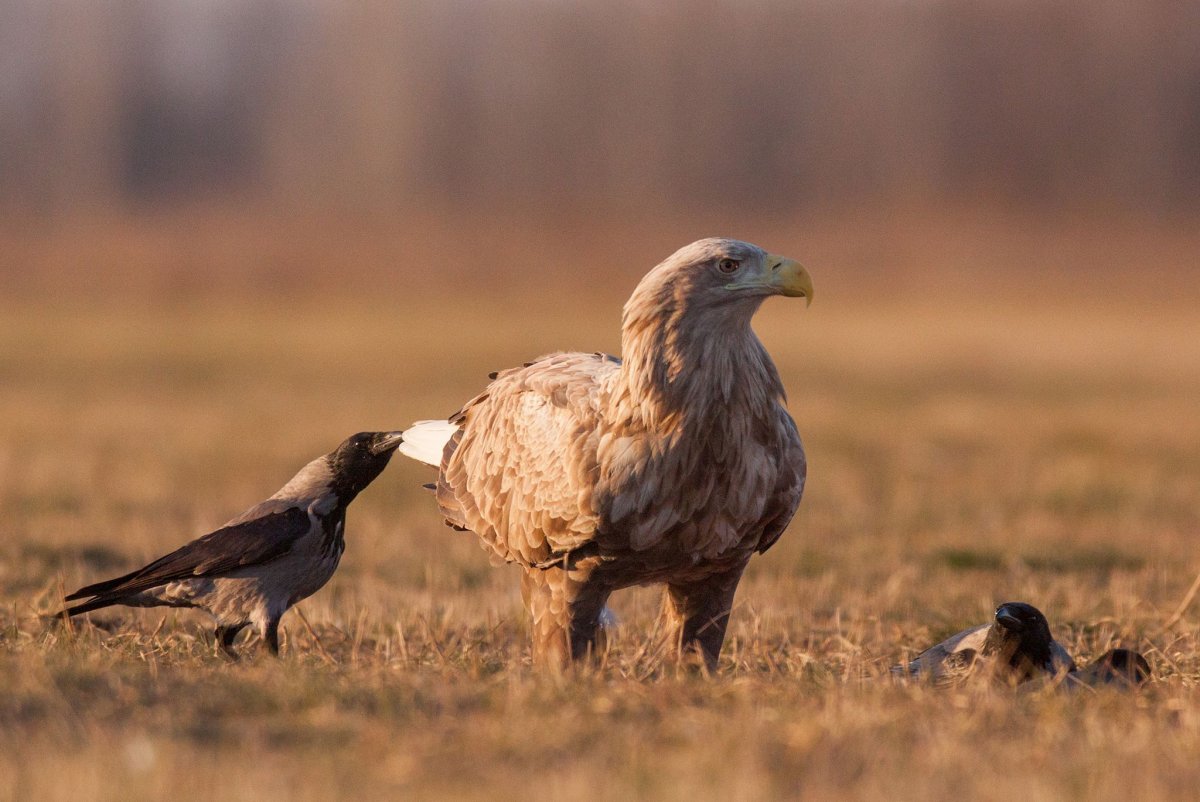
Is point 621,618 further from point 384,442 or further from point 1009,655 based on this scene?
point 1009,655

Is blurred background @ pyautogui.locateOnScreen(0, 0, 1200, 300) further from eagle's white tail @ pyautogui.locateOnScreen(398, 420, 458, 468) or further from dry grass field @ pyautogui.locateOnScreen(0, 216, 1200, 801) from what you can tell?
eagle's white tail @ pyautogui.locateOnScreen(398, 420, 458, 468)

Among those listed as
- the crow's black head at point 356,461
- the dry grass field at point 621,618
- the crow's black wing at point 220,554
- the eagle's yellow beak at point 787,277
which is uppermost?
the eagle's yellow beak at point 787,277

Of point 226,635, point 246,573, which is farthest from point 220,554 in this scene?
point 226,635

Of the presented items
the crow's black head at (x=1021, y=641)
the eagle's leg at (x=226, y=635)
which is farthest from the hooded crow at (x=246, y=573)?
the crow's black head at (x=1021, y=641)

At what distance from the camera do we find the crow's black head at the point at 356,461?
23.4 ft

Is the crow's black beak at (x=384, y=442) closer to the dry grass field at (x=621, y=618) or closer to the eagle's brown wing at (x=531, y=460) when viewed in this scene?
the eagle's brown wing at (x=531, y=460)

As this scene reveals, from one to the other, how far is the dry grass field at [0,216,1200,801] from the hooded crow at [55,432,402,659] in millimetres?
188

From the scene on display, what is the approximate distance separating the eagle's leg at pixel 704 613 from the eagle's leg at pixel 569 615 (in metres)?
0.36

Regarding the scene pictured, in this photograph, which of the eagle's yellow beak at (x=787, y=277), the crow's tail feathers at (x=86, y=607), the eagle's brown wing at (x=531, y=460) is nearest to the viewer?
the eagle's yellow beak at (x=787, y=277)


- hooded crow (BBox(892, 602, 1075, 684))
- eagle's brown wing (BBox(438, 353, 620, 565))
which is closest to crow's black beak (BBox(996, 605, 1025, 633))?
hooded crow (BBox(892, 602, 1075, 684))

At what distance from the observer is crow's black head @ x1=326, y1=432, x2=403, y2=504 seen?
281 inches

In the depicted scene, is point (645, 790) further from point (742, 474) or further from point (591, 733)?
point (742, 474)

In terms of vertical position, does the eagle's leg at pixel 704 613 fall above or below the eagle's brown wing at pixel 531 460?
below

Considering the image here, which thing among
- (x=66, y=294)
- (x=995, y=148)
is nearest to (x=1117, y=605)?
(x=66, y=294)
